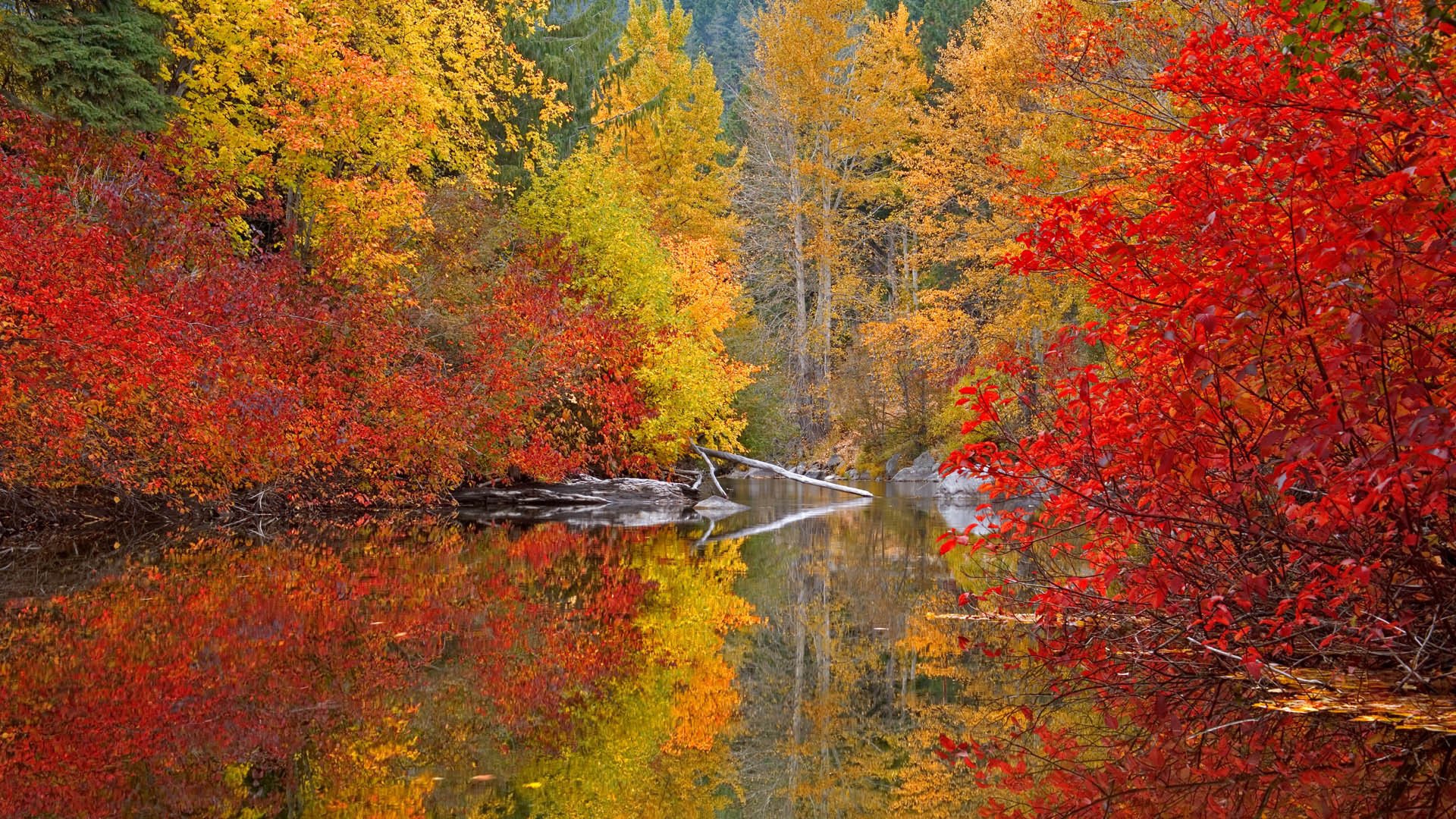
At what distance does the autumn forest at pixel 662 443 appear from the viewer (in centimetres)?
433

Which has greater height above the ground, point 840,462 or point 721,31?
point 721,31

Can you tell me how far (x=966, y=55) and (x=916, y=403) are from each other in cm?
909

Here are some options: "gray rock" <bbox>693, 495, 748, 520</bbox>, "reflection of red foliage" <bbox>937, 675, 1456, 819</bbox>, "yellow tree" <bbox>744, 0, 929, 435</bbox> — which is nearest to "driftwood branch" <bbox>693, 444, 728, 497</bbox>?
"gray rock" <bbox>693, 495, 748, 520</bbox>

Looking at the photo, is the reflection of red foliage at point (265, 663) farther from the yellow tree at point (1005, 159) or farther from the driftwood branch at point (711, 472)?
the driftwood branch at point (711, 472)

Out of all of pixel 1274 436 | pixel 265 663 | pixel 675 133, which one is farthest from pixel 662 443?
pixel 1274 436

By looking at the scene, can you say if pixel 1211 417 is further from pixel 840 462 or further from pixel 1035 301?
pixel 840 462

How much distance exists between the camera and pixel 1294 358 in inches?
187

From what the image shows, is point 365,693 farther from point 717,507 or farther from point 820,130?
point 820,130

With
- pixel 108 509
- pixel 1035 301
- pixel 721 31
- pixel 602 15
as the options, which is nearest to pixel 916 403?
pixel 1035 301

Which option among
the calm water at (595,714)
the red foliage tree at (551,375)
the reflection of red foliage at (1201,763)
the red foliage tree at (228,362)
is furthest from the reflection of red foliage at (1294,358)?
the red foliage tree at (551,375)

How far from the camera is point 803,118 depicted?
33.2m

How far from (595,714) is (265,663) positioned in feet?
7.14

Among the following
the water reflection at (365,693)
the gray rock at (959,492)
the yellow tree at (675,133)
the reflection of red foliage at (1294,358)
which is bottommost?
the gray rock at (959,492)

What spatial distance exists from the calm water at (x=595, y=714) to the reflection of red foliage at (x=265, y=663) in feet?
0.08
